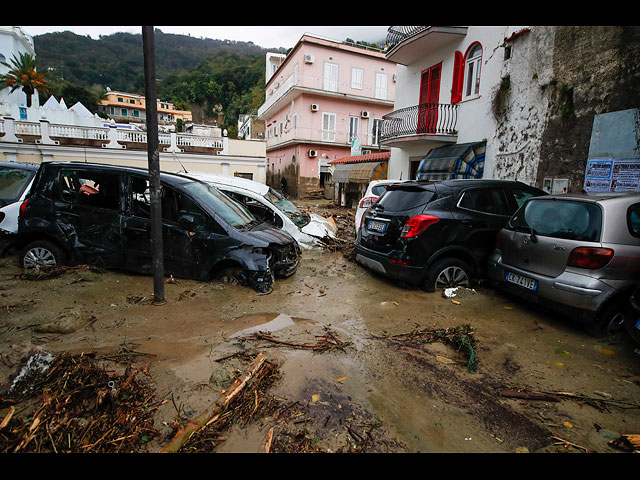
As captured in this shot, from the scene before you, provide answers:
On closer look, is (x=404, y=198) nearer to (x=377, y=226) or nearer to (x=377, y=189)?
(x=377, y=226)

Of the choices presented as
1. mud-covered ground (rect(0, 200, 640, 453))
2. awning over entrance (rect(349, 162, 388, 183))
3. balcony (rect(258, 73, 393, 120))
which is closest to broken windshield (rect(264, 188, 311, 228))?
mud-covered ground (rect(0, 200, 640, 453))

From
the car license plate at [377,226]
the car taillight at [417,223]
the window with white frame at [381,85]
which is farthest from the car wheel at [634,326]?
the window with white frame at [381,85]

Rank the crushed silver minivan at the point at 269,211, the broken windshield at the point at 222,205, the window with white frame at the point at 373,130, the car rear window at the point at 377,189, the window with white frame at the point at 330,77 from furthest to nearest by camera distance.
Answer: the window with white frame at the point at 373,130 < the window with white frame at the point at 330,77 < the car rear window at the point at 377,189 < the crushed silver minivan at the point at 269,211 < the broken windshield at the point at 222,205

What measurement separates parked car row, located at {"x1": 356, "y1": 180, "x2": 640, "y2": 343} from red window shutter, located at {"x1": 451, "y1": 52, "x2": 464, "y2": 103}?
320 inches

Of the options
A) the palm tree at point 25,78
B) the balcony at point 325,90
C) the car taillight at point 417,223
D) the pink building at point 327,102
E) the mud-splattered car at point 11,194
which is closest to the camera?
the car taillight at point 417,223

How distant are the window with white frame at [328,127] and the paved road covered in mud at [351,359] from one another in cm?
2433

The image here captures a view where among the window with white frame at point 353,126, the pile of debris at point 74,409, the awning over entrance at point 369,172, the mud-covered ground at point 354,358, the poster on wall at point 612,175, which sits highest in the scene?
the window with white frame at point 353,126

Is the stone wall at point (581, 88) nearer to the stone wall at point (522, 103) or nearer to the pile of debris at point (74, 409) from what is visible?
the stone wall at point (522, 103)

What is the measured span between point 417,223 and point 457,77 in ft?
33.3

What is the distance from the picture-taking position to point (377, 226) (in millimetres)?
5824

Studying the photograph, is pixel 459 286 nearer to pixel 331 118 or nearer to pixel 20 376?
pixel 20 376

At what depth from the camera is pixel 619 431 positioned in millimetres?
2566

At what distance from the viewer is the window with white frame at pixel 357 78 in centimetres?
2770

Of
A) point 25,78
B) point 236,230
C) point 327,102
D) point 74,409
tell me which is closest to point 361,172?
point 327,102
